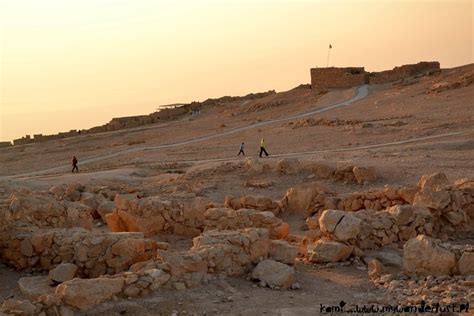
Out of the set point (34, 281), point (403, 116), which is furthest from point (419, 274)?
point (403, 116)

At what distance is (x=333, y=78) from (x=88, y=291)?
43057mm

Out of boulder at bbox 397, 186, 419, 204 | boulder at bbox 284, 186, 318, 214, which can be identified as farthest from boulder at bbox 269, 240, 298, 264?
boulder at bbox 284, 186, 318, 214

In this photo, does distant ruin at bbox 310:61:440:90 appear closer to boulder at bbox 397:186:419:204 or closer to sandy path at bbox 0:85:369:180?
sandy path at bbox 0:85:369:180

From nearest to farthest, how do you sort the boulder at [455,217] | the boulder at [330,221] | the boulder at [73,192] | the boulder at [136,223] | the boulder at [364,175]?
the boulder at [330,221] < the boulder at [455,217] < the boulder at [136,223] < the boulder at [73,192] < the boulder at [364,175]

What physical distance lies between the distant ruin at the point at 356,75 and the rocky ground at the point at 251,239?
86.3ft

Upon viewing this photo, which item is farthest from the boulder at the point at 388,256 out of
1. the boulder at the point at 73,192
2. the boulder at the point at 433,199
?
the boulder at the point at 73,192

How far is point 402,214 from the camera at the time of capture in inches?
359

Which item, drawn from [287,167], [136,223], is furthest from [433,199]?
[287,167]

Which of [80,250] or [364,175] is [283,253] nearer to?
[80,250]

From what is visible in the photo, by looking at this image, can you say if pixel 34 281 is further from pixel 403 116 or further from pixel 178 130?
pixel 178 130

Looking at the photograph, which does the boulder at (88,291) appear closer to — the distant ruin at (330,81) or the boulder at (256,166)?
the boulder at (256,166)

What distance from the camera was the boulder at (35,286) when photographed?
7.34m

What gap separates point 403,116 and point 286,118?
8.76m

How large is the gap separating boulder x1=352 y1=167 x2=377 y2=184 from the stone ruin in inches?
93.2
